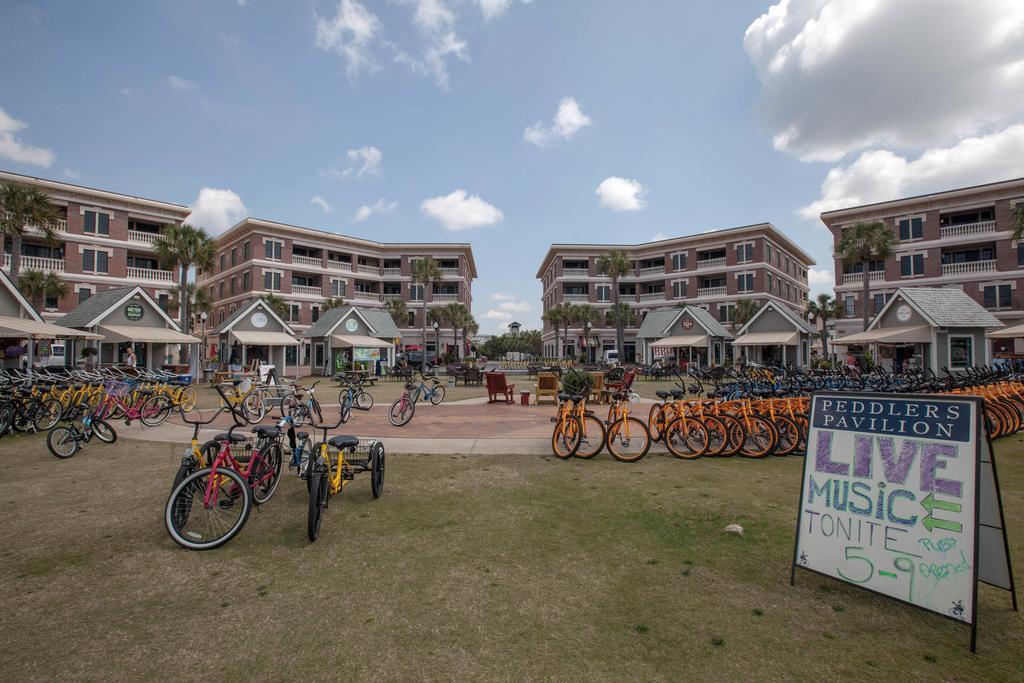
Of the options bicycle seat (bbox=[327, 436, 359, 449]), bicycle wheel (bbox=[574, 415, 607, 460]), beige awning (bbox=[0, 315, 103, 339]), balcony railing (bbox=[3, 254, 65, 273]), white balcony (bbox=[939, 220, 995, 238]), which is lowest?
bicycle wheel (bbox=[574, 415, 607, 460])

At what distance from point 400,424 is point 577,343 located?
52.2m

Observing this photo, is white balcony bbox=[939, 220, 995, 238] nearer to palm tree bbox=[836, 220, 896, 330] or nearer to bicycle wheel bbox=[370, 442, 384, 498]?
palm tree bbox=[836, 220, 896, 330]

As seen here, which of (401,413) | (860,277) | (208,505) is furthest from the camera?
(860,277)

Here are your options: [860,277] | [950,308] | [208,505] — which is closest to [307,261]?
[208,505]

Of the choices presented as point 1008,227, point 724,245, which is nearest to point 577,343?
A: point 724,245

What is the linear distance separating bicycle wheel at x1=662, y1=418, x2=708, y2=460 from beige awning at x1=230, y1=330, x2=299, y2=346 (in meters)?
29.2

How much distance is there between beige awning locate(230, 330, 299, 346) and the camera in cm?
3097

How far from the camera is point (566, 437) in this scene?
8500mm

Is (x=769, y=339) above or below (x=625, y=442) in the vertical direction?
above

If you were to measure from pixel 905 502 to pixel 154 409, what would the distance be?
1518 centimetres

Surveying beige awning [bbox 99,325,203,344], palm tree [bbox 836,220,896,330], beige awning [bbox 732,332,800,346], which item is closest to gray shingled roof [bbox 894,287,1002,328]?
beige awning [bbox 732,332,800,346]

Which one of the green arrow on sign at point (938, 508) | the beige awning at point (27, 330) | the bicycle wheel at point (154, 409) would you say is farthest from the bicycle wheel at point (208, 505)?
the beige awning at point (27, 330)

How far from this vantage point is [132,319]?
85.3 ft

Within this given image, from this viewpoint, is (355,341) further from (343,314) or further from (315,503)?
(315,503)
